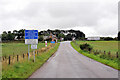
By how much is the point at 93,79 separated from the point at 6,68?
20.9 feet

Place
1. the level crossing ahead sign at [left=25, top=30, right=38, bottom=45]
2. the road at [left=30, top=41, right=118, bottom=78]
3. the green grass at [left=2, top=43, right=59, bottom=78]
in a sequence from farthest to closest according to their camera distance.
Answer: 1. the level crossing ahead sign at [left=25, top=30, right=38, bottom=45]
2. the road at [left=30, top=41, right=118, bottom=78]
3. the green grass at [left=2, top=43, right=59, bottom=78]

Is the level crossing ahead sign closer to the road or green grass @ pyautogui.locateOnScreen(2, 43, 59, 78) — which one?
the road

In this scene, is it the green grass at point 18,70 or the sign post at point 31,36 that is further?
the sign post at point 31,36

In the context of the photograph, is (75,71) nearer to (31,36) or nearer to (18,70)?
(18,70)

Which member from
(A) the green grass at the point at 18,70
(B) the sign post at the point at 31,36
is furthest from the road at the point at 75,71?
(B) the sign post at the point at 31,36

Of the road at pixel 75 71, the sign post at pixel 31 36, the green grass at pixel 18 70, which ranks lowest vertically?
the road at pixel 75 71

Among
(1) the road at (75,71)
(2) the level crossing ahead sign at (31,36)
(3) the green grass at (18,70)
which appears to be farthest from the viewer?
(2) the level crossing ahead sign at (31,36)

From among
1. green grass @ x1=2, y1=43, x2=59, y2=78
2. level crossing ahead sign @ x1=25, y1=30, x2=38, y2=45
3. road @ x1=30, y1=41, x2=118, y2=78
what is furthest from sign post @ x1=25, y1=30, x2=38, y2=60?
green grass @ x1=2, y1=43, x2=59, y2=78

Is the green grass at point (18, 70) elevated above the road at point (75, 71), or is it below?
above

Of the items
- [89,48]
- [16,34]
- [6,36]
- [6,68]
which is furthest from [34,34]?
[16,34]

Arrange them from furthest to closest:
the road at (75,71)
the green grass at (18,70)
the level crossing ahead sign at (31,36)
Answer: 1. the level crossing ahead sign at (31,36)
2. the road at (75,71)
3. the green grass at (18,70)

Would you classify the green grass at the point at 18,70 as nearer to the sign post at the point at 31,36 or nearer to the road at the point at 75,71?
the road at the point at 75,71

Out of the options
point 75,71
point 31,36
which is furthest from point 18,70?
point 31,36

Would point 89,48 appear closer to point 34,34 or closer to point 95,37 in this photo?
point 34,34
